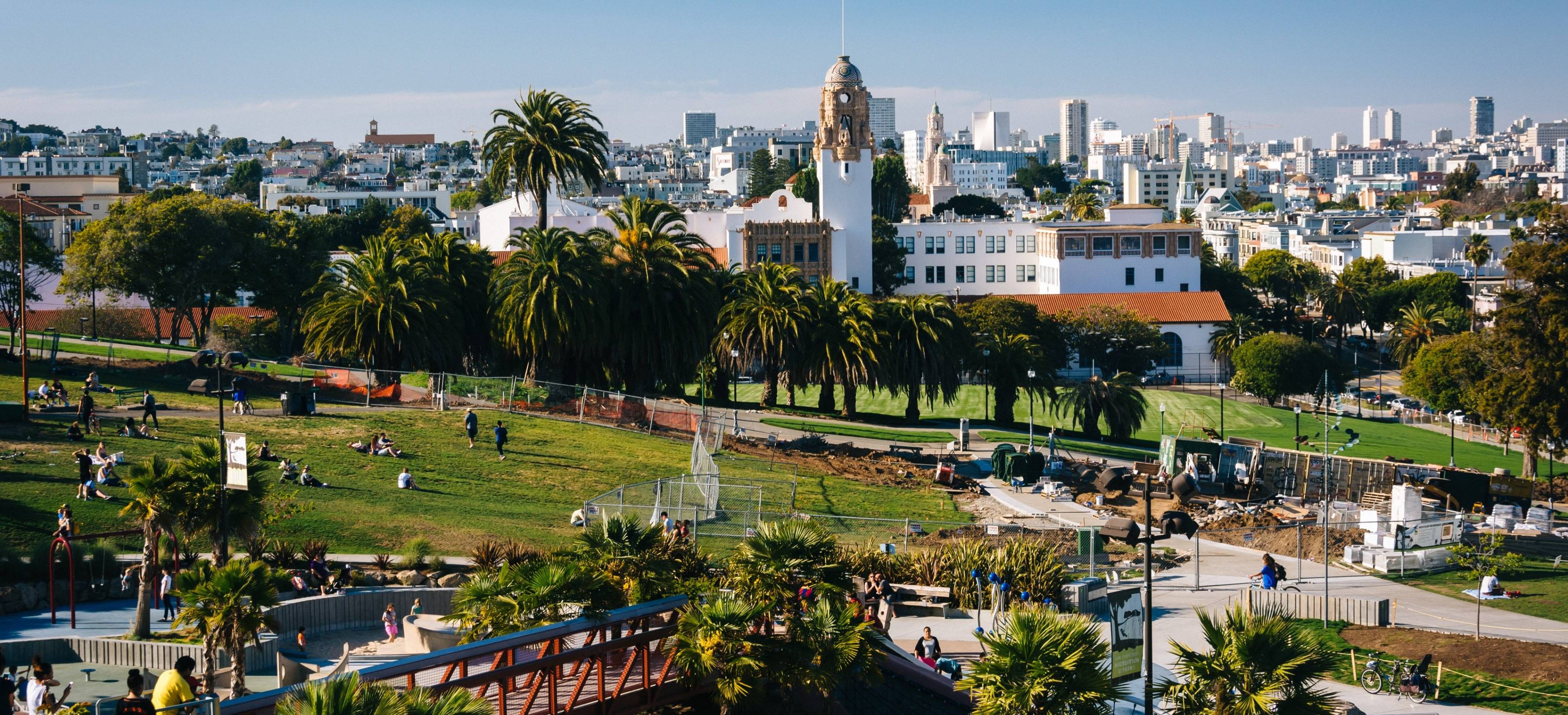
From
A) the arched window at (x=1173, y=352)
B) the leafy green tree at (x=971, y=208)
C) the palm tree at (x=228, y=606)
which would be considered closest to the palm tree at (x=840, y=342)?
the palm tree at (x=228, y=606)

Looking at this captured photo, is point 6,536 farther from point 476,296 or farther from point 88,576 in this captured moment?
point 476,296

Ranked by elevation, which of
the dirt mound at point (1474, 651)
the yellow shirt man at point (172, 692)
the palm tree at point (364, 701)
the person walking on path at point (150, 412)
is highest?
the person walking on path at point (150, 412)

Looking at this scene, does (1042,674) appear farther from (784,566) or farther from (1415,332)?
(1415,332)

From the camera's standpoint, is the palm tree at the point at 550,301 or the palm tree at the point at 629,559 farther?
the palm tree at the point at 550,301

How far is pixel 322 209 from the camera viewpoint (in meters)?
178

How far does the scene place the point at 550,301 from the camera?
53.0 metres

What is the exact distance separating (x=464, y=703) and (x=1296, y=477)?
42.4m

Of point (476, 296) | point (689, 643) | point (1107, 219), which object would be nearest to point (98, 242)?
point (476, 296)

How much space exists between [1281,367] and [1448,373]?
12.4 meters

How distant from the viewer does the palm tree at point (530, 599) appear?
19.0 m

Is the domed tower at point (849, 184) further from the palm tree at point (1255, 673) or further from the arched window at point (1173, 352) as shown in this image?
the palm tree at point (1255, 673)

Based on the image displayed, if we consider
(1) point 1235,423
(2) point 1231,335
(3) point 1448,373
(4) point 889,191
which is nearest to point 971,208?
(4) point 889,191

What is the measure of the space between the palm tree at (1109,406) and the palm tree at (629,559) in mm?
44973

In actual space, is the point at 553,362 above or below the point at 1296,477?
above
